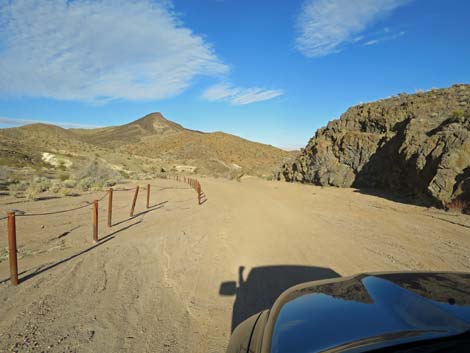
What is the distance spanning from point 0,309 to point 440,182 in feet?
46.7

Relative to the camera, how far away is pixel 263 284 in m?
5.26

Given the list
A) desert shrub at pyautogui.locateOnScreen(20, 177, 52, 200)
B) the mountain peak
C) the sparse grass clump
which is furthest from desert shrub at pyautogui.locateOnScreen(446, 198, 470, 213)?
the mountain peak

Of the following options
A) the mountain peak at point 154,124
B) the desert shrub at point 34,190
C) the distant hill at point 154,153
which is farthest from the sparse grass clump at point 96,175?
the mountain peak at point 154,124

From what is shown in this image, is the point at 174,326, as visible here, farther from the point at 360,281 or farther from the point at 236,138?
the point at 236,138

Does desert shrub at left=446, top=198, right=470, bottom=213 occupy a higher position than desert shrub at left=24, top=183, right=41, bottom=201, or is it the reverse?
desert shrub at left=446, top=198, right=470, bottom=213

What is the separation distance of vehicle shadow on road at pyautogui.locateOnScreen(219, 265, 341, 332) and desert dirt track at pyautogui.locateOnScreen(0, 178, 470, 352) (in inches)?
0.8

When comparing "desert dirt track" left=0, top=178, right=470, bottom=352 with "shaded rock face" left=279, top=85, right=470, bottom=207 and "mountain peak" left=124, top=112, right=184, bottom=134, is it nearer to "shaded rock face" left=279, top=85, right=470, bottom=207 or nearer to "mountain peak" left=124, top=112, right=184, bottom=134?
"shaded rock face" left=279, top=85, right=470, bottom=207

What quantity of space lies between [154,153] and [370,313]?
88.5m

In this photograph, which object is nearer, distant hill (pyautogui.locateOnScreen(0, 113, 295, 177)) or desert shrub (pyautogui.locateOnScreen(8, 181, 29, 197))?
desert shrub (pyautogui.locateOnScreen(8, 181, 29, 197))

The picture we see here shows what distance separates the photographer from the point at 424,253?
6.63 m

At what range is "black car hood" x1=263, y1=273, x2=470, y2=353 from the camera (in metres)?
1.55

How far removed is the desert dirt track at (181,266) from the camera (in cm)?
391

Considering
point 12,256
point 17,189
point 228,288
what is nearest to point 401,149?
point 228,288

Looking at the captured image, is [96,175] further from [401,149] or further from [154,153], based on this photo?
[154,153]
